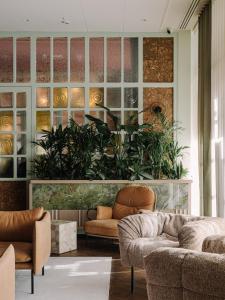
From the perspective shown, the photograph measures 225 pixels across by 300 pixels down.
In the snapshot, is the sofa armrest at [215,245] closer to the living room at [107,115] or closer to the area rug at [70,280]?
the area rug at [70,280]

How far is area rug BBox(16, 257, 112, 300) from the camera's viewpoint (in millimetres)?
4746

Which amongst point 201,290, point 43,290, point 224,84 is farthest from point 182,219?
point 201,290

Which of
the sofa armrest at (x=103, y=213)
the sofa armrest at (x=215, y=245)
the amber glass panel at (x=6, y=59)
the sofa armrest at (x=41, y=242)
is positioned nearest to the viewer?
the sofa armrest at (x=215, y=245)

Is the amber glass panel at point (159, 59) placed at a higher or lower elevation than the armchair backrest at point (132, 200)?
higher

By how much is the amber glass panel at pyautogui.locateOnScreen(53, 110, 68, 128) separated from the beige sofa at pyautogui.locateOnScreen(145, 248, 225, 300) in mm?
6766

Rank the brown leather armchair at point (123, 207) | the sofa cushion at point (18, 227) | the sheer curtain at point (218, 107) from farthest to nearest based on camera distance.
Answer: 1. the brown leather armchair at point (123, 207)
2. the sheer curtain at point (218, 107)
3. the sofa cushion at point (18, 227)

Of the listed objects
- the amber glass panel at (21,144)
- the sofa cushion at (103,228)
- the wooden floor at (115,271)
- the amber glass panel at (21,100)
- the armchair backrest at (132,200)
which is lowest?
the wooden floor at (115,271)

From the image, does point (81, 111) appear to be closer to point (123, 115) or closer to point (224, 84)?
point (123, 115)

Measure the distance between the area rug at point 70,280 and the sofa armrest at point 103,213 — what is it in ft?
3.80

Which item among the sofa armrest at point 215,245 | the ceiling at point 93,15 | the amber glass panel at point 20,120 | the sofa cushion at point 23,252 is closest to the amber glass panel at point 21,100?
the amber glass panel at point 20,120

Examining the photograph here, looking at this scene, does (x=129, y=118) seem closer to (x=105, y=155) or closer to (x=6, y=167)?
(x=105, y=155)

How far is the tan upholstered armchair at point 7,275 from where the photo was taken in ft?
9.75

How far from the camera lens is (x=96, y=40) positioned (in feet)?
29.8

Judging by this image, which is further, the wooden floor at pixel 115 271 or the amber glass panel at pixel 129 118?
the amber glass panel at pixel 129 118
